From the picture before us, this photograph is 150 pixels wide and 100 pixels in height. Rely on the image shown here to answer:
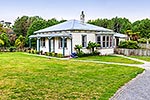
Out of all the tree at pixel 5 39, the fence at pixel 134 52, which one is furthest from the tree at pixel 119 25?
the fence at pixel 134 52

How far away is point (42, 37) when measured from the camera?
→ 108 feet

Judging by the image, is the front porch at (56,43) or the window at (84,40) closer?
the front porch at (56,43)

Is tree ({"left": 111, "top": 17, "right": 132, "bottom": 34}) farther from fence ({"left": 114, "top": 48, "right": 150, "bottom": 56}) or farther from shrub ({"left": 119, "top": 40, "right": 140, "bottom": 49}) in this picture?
fence ({"left": 114, "top": 48, "right": 150, "bottom": 56})

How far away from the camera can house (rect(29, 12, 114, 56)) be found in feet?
93.6

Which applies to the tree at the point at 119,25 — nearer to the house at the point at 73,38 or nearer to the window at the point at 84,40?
the house at the point at 73,38

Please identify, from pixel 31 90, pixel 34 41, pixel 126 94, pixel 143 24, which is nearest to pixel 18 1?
pixel 34 41

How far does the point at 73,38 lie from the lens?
2838 cm

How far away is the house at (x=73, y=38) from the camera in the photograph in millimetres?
28516

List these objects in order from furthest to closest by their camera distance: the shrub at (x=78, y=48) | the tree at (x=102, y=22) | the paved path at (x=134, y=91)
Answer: the tree at (x=102, y=22), the shrub at (x=78, y=48), the paved path at (x=134, y=91)

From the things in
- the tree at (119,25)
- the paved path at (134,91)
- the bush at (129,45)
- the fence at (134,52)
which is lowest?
the paved path at (134,91)

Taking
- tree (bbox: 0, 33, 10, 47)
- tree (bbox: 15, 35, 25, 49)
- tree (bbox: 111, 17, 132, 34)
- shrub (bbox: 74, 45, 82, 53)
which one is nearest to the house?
shrub (bbox: 74, 45, 82, 53)

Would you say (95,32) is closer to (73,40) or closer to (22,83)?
(73,40)

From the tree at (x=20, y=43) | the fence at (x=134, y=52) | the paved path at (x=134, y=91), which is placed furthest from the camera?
the tree at (x=20, y=43)

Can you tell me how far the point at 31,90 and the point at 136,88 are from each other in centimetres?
419
